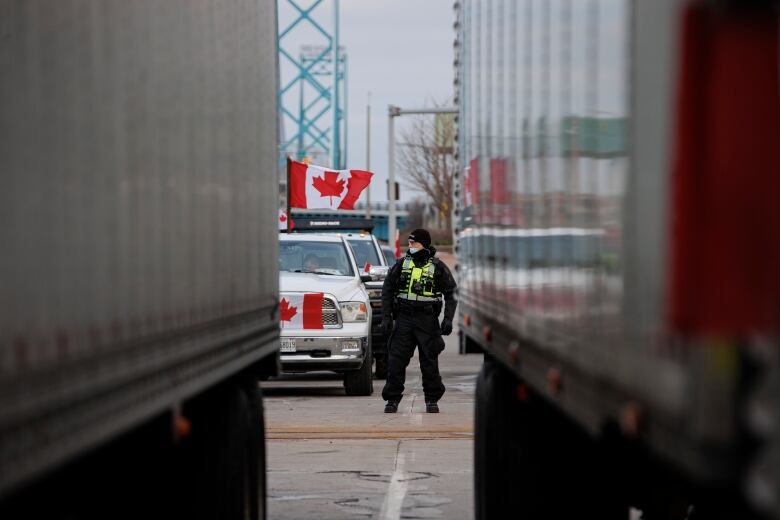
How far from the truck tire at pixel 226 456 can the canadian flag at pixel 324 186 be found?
18988mm

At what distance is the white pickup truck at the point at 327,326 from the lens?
1884cm

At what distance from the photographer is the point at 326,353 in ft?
61.8

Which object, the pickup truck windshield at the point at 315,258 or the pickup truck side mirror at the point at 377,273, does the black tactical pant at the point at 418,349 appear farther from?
the pickup truck windshield at the point at 315,258

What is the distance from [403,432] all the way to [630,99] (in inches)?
447

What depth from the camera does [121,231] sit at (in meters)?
4.51

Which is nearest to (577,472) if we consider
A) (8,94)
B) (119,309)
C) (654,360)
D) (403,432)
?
(119,309)

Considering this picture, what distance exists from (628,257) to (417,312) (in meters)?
13.3

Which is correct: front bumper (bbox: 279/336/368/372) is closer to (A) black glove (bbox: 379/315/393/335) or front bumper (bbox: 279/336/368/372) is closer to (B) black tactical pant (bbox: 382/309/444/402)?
(B) black tactical pant (bbox: 382/309/444/402)

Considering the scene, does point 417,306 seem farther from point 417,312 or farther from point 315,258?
point 315,258

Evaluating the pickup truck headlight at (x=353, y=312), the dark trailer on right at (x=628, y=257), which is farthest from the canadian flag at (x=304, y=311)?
the dark trailer on right at (x=628, y=257)

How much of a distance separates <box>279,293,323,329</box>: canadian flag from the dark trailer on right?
10182 millimetres

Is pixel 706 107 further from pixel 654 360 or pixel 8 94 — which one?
pixel 8 94

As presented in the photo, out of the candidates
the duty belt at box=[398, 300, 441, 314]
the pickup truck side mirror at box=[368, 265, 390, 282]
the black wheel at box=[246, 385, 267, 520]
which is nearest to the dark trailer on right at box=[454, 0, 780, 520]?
the black wheel at box=[246, 385, 267, 520]

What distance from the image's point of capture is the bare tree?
63.9 meters
